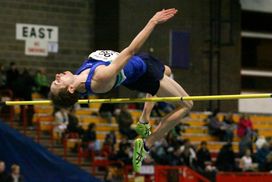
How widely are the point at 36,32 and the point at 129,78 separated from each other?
11833mm

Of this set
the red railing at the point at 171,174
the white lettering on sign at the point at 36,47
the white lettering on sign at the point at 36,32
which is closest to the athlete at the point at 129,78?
the red railing at the point at 171,174

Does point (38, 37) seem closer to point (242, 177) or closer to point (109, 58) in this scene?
point (242, 177)

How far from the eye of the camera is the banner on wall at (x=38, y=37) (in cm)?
2209

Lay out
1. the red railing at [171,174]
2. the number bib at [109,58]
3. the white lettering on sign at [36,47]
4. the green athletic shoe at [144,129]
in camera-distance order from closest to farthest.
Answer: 1. the number bib at [109,58]
2. the green athletic shoe at [144,129]
3. the red railing at [171,174]
4. the white lettering on sign at [36,47]

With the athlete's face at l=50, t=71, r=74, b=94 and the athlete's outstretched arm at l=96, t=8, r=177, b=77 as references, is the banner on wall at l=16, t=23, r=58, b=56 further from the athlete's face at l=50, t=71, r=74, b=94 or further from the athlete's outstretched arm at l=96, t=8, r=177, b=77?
the athlete's outstretched arm at l=96, t=8, r=177, b=77

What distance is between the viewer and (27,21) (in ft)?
84.6

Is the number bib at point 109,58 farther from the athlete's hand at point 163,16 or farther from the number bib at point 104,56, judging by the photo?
the athlete's hand at point 163,16

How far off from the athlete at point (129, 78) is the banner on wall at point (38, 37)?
11.1 m

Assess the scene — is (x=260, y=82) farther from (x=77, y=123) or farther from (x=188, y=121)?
(x=77, y=123)

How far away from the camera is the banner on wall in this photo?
22094 mm

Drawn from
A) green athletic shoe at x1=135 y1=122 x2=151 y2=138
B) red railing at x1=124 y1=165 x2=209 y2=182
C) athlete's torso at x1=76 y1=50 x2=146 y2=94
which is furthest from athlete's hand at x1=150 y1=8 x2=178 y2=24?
red railing at x1=124 y1=165 x2=209 y2=182

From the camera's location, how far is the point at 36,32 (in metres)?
22.1

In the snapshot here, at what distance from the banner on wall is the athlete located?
11069 mm

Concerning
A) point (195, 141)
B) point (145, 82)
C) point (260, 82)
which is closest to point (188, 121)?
point (195, 141)
